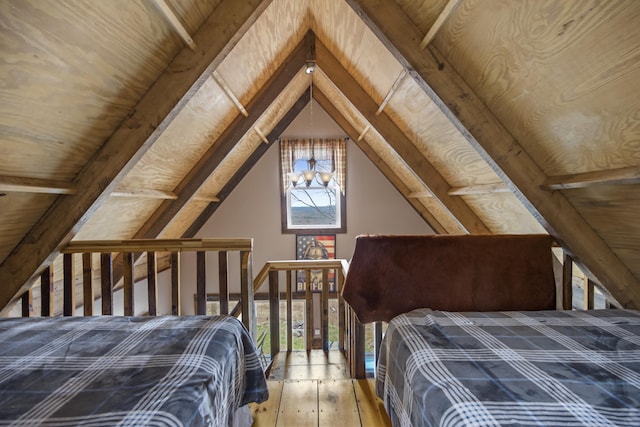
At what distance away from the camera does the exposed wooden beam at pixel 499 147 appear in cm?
152

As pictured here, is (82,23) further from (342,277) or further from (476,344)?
(342,277)

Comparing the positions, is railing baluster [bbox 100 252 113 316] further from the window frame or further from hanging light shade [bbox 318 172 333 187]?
the window frame

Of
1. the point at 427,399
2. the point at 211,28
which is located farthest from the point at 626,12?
the point at 211,28

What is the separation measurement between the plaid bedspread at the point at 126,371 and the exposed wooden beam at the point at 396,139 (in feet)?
6.94

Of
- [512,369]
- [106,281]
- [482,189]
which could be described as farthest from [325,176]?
[512,369]

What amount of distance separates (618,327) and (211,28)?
95.5 inches

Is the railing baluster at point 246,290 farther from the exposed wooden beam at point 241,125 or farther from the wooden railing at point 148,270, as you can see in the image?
the exposed wooden beam at point 241,125

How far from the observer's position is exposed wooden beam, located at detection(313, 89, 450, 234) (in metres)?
4.34

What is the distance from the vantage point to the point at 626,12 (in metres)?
0.89

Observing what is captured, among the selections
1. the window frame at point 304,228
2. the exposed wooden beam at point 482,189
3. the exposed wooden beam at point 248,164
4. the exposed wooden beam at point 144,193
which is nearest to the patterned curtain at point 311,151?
the exposed wooden beam at point 248,164

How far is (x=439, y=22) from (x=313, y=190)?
12.0ft

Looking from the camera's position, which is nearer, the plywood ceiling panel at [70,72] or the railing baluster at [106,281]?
the plywood ceiling panel at [70,72]

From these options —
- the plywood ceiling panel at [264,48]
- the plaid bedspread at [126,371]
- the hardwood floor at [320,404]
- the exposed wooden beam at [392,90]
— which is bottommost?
the hardwood floor at [320,404]

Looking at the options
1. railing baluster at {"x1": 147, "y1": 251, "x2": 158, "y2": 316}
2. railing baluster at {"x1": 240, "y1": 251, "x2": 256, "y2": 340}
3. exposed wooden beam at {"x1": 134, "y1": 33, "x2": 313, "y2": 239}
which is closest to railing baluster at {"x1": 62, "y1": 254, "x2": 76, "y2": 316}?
railing baluster at {"x1": 147, "y1": 251, "x2": 158, "y2": 316}
